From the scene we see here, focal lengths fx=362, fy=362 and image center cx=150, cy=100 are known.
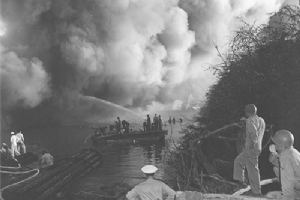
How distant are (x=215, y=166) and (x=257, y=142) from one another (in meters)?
6.31

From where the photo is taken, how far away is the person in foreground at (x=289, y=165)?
4.66 metres

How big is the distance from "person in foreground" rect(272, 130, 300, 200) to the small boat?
Answer: 34985 mm

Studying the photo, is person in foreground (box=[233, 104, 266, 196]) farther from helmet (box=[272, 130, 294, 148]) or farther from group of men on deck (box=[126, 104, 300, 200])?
helmet (box=[272, 130, 294, 148])

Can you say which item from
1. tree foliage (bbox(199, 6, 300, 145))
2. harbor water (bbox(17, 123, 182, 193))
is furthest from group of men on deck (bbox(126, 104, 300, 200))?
harbor water (bbox(17, 123, 182, 193))

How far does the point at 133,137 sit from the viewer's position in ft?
131

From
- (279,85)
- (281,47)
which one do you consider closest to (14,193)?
(279,85)

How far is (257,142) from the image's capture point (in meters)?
6.88

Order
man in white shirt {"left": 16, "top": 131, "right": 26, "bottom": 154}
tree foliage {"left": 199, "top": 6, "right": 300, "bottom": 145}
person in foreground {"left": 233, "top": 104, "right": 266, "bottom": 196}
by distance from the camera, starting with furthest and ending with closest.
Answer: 1. man in white shirt {"left": 16, "top": 131, "right": 26, "bottom": 154}
2. tree foliage {"left": 199, "top": 6, "right": 300, "bottom": 145}
3. person in foreground {"left": 233, "top": 104, "right": 266, "bottom": 196}

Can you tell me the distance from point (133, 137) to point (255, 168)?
33.5 metres

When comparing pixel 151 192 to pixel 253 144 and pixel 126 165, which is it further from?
pixel 126 165

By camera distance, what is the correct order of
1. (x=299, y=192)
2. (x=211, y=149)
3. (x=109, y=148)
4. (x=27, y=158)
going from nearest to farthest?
1. (x=299, y=192)
2. (x=211, y=149)
3. (x=27, y=158)
4. (x=109, y=148)

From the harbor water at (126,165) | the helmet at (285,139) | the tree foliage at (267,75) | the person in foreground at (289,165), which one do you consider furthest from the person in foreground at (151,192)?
the harbor water at (126,165)

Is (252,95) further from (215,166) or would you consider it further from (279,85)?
(215,166)

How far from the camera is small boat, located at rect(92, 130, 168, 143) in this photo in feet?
129
